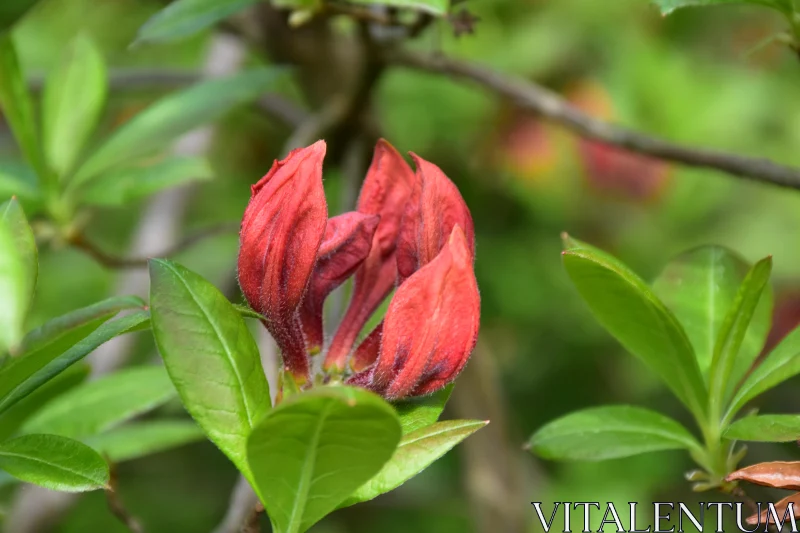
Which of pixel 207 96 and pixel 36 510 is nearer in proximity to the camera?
pixel 207 96

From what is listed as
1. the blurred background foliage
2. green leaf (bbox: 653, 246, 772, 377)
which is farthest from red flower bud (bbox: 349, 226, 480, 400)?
the blurred background foliage

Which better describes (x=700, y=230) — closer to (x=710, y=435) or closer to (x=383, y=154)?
(x=710, y=435)

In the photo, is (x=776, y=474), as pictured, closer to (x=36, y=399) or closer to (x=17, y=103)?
(x=36, y=399)

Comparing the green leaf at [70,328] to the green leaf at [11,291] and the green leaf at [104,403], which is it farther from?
the green leaf at [104,403]

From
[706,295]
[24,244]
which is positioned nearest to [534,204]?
[706,295]

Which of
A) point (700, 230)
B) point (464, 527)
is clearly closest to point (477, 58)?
point (700, 230)

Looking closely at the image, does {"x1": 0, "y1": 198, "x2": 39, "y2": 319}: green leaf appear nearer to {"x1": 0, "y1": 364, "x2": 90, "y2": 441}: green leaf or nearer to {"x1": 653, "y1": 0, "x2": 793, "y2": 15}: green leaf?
{"x1": 0, "y1": 364, "x2": 90, "y2": 441}: green leaf
